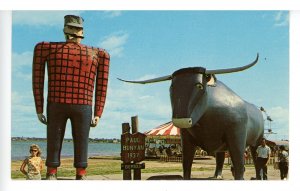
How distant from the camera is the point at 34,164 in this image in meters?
8.95

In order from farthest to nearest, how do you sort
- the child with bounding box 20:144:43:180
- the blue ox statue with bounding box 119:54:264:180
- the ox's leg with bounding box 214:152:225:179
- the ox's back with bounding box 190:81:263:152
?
the ox's leg with bounding box 214:152:225:179 → the child with bounding box 20:144:43:180 → the ox's back with bounding box 190:81:263:152 → the blue ox statue with bounding box 119:54:264:180

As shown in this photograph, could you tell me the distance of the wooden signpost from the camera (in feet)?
30.5

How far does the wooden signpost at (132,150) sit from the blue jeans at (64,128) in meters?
0.59

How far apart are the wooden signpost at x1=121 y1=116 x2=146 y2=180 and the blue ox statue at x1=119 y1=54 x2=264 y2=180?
2.21ft

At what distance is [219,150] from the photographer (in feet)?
29.8

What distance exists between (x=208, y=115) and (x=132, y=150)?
1.33 meters

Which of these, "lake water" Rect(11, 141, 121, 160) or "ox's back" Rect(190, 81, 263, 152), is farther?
"lake water" Rect(11, 141, 121, 160)

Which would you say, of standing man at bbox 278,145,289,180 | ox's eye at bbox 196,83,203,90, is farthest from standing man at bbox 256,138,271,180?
ox's eye at bbox 196,83,203,90

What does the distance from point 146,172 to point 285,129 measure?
2206mm

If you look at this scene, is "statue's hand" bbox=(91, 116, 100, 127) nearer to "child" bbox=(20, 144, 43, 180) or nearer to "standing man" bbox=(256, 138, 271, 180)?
"child" bbox=(20, 144, 43, 180)

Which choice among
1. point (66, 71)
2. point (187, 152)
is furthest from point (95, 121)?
point (187, 152)

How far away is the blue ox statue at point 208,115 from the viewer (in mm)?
8625

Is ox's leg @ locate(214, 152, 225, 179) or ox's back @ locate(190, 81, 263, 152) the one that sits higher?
ox's back @ locate(190, 81, 263, 152)
